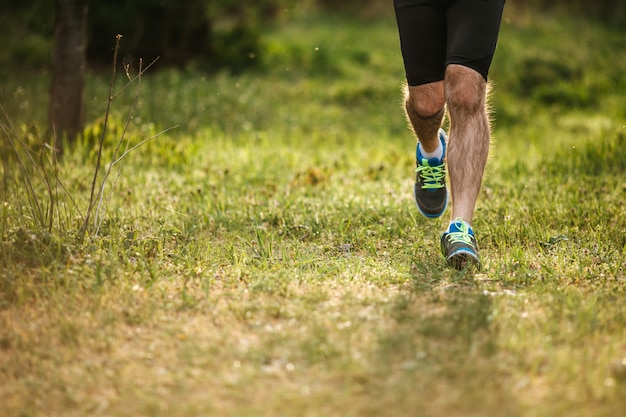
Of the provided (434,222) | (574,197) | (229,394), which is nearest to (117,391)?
(229,394)

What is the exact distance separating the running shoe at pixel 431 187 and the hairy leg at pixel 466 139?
0.56m

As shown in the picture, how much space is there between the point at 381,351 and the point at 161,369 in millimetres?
677

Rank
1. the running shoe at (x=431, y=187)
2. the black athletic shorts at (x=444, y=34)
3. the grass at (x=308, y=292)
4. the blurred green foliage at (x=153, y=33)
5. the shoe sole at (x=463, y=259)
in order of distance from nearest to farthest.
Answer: the grass at (x=308, y=292) < the shoe sole at (x=463, y=259) < the black athletic shorts at (x=444, y=34) < the running shoe at (x=431, y=187) < the blurred green foliage at (x=153, y=33)

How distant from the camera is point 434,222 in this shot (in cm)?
400

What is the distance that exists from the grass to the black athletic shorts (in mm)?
821

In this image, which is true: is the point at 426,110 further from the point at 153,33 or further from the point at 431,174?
the point at 153,33

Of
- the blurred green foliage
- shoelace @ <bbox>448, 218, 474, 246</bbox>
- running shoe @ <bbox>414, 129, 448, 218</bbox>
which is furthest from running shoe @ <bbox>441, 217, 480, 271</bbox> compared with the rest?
the blurred green foliage

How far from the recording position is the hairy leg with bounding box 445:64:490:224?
127 inches

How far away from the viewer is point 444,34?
3.49 meters

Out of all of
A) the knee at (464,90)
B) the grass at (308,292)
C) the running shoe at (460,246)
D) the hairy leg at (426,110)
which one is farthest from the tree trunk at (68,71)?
the running shoe at (460,246)

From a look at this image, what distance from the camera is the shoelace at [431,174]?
12.8ft

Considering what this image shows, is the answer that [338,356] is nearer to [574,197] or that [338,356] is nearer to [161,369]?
[161,369]

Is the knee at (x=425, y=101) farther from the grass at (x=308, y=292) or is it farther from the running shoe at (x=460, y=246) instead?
the running shoe at (x=460, y=246)

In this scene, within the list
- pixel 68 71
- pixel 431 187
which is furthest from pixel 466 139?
pixel 68 71
